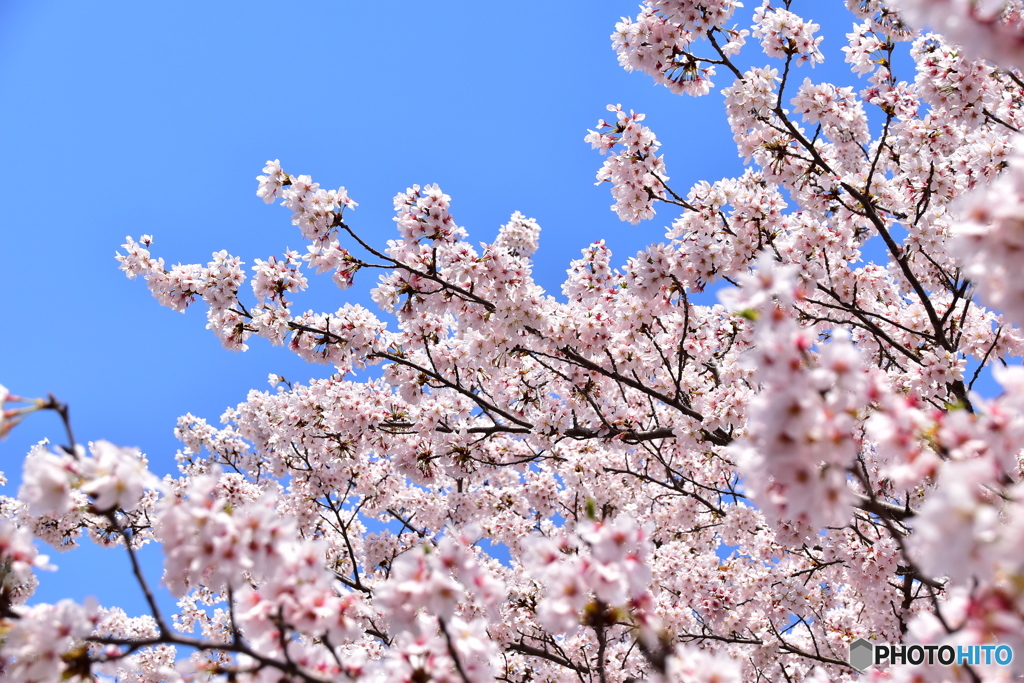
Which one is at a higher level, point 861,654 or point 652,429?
point 652,429

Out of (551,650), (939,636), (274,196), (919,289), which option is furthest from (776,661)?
(274,196)

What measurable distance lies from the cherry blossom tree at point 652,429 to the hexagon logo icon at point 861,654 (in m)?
0.31

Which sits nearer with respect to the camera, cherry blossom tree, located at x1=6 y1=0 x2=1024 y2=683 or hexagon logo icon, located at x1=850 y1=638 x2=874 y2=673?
cherry blossom tree, located at x1=6 y1=0 x2=1024 y2=683

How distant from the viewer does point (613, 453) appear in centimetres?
1051

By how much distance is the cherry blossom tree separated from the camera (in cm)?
229

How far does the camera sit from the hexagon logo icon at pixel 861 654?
22.8 feet

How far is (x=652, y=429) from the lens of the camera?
8469 millimetres

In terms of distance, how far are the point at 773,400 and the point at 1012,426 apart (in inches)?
33.5

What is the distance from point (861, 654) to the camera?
7445 millimetres

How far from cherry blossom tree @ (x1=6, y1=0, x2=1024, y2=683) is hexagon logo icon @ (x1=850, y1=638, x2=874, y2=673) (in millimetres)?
307

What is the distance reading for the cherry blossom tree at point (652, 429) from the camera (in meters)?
2.29

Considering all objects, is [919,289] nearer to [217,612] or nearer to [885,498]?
[885,498]

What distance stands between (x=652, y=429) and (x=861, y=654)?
3.71 m

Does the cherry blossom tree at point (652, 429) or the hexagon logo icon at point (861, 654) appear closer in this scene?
the cherry blossom tree at point (652, 429)
